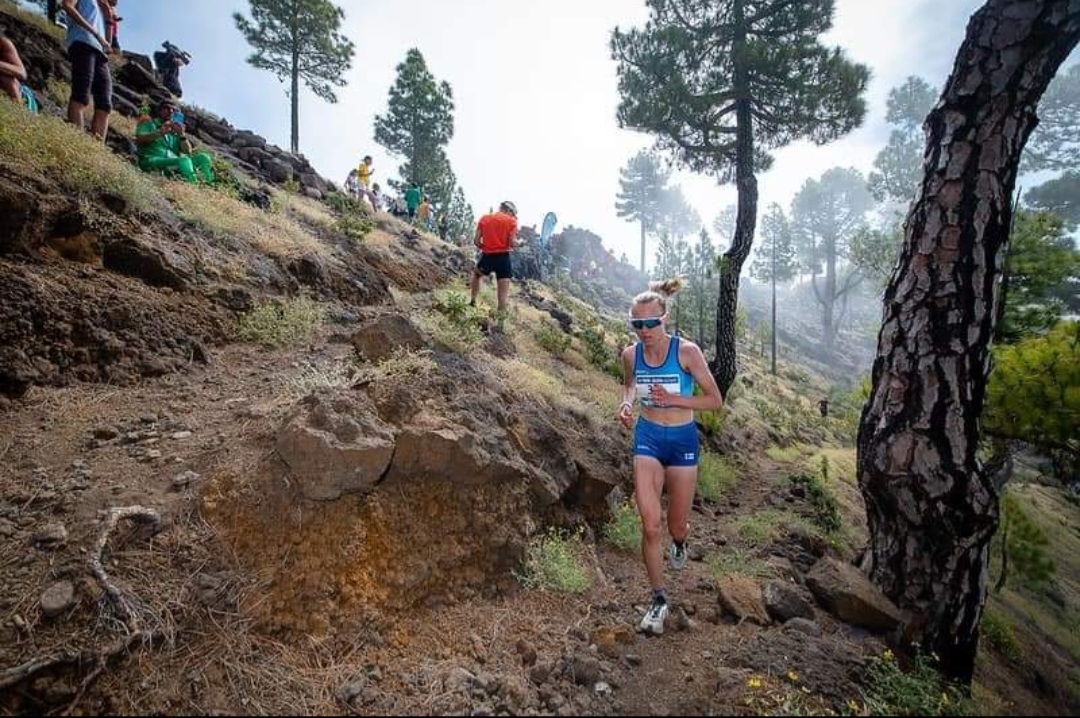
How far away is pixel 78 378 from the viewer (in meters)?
3.54

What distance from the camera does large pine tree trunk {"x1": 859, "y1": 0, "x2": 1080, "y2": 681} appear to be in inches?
110

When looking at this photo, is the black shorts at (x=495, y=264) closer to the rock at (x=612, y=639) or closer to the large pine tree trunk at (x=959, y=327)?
the large pine tree trunk at (x=959, y=327)

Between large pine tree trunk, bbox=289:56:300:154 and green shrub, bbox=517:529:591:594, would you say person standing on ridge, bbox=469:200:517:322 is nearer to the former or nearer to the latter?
green shrub, bbox=517:529:591:594

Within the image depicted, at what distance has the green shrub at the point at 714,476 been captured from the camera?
5.98 metres

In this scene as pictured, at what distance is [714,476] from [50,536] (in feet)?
21.6

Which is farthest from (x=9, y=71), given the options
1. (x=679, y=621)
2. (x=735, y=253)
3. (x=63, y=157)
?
(x=735, y=253)

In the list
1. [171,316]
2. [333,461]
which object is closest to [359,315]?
[171,316]

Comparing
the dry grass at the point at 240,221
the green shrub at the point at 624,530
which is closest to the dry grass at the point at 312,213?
the dry grass at the point at 240,221

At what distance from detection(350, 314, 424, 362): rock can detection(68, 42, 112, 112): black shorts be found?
16.4 feet

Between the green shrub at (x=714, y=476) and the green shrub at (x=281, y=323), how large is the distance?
5255 mm

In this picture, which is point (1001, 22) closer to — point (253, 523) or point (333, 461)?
point (333, 461)

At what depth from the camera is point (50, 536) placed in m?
2.26

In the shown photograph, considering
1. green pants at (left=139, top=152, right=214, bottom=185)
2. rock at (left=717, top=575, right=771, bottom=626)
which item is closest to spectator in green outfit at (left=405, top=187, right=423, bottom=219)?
green pants at (left=139, top=152, right=214, bottom=185)

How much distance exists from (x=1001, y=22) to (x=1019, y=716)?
13.0 feet
